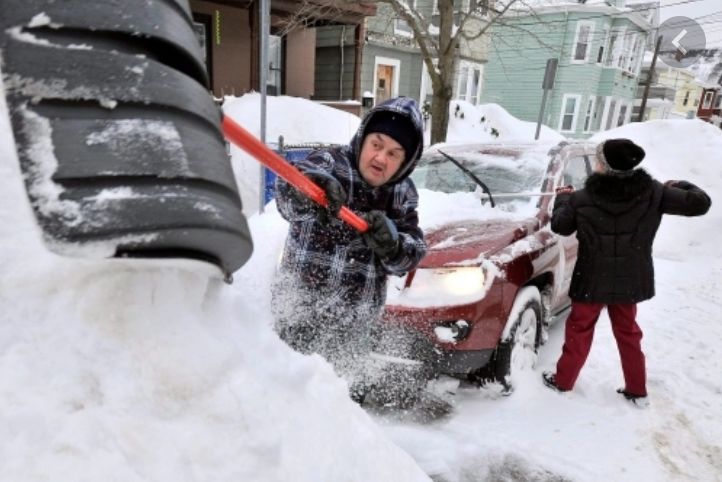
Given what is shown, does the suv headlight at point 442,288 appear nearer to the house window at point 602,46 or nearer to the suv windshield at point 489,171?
the suv windshield at point 489,171

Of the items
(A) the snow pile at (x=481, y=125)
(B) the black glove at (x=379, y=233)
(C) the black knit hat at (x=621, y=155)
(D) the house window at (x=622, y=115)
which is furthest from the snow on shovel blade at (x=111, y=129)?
(D) the house window at (x=622, y=115)

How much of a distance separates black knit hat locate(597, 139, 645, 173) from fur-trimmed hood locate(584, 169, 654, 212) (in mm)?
64

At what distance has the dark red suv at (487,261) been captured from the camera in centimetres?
293

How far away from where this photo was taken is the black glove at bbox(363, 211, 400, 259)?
1962 mm

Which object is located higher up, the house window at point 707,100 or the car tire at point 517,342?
the car tire at point 517,342

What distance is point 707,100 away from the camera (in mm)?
53062

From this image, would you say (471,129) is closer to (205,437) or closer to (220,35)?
(220,35)

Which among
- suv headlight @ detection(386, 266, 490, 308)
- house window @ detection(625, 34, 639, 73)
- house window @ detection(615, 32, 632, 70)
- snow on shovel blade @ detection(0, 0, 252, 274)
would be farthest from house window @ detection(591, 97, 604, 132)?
snow on shovel blade @ detection(0, 0, 252, 274)

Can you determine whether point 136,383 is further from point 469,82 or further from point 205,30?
point 469,82

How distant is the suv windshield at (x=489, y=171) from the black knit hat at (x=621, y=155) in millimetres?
761

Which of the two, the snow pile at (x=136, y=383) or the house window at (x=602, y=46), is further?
the house window at (x=602, y=46)

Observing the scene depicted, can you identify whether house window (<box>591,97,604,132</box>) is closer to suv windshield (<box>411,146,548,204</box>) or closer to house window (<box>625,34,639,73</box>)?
house window (<box>625,34,639,73</box>)

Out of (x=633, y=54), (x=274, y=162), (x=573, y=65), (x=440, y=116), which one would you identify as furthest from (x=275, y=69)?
(x=633, y=54)

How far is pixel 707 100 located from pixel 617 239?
6271 centimetres
